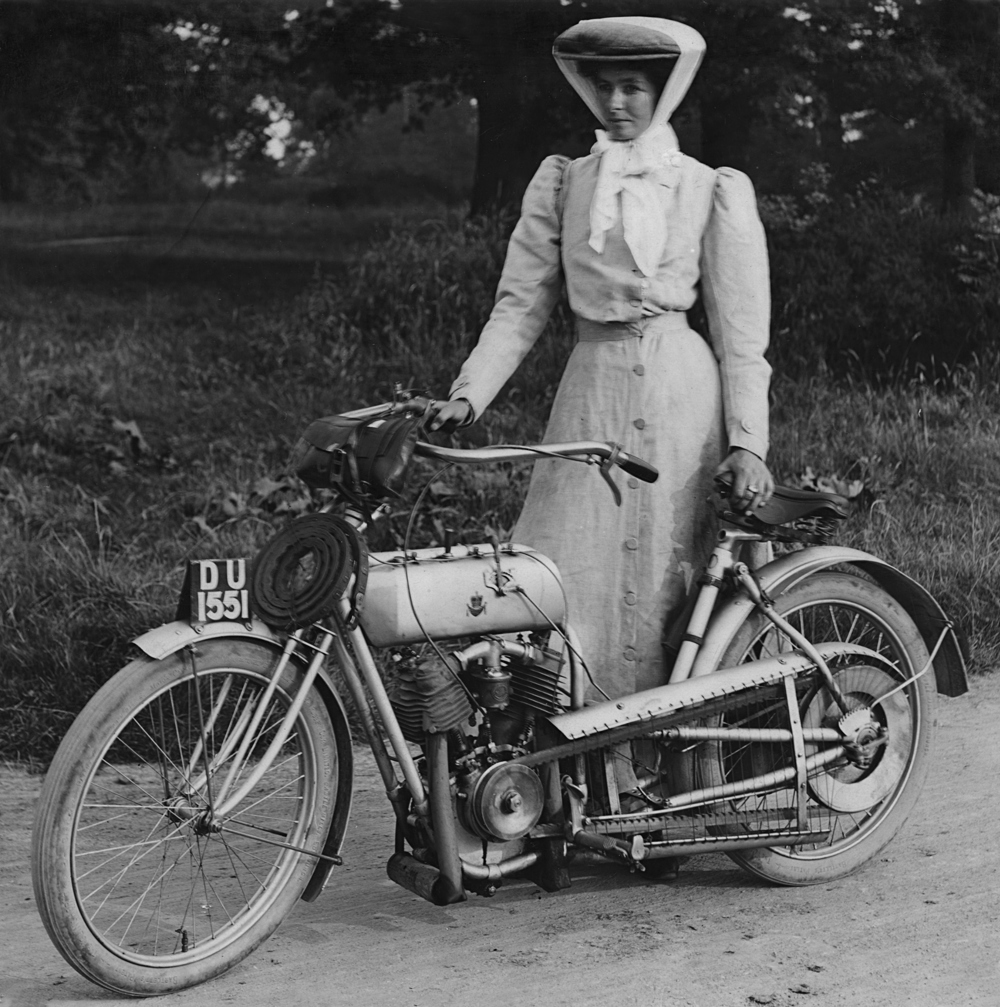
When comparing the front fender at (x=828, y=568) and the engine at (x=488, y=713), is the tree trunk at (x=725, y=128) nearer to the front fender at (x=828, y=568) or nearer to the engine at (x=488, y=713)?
the front fender at (x=828, y=568)

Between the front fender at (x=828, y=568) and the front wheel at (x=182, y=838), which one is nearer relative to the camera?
the front wheel at (x=182, y=838)

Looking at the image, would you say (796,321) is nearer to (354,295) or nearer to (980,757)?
(354,295)

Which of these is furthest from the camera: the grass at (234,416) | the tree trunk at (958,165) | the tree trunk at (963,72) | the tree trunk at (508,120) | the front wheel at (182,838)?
the tree trunk at (958,165)

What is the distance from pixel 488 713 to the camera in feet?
11.6

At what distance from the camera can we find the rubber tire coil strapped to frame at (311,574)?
319 cm

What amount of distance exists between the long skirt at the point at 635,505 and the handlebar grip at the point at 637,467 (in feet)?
1.19

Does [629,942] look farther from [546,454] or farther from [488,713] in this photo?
[546,454]

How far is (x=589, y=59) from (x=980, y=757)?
2.57 metres

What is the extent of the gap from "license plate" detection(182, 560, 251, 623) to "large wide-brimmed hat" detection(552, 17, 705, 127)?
156 cm

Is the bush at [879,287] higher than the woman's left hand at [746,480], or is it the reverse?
the bush at [879,287]

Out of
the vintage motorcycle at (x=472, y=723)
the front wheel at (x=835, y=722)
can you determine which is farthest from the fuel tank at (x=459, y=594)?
the front wheel at (x=835, y=722)

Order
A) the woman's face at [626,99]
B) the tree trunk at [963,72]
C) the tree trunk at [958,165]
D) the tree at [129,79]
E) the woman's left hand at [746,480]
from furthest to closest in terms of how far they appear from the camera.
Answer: the tree at [129,79] < the tree trunk at [958,165] < the tree trunk at [963,72] < the woman's face at [626,99] < the woman's left hand at [746,480]

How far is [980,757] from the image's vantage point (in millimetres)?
4934

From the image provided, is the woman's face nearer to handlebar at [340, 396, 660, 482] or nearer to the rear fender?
handlebar at [340, 396, 660, 482]
